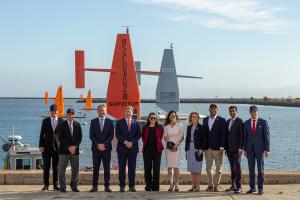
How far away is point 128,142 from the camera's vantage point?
31.7ft

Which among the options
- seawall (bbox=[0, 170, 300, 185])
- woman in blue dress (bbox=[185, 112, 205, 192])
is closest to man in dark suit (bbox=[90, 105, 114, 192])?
seawall (bbox=[0, 170, 300, 185])

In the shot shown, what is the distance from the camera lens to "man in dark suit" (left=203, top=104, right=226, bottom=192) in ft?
31.6

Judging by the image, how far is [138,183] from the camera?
10.6 meters

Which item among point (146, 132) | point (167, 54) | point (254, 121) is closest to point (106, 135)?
point (146, 132)

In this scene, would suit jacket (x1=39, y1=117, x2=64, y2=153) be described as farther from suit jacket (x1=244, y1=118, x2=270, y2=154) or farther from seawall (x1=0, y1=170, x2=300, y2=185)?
suit jacket (x1=244, y1=118, x2=270, y2=154)

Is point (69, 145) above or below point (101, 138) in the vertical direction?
below

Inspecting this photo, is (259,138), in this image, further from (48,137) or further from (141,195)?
(48,137)

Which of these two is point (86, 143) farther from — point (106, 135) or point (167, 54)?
point (106, 135)

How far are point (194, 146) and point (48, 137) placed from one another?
2570mm

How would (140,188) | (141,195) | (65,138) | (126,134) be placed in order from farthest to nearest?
(140,188) < (126,134) < (65,138) < (141,195)

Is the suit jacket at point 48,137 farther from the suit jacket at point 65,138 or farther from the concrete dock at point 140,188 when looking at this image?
the concrete dock at point 140,188

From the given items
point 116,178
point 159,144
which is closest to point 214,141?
point 159,144

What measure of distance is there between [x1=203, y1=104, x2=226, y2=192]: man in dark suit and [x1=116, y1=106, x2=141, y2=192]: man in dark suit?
48.2 inches

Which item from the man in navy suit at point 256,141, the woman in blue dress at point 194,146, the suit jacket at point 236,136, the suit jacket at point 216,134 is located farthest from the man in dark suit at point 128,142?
the man in navy suit at point 256,141
